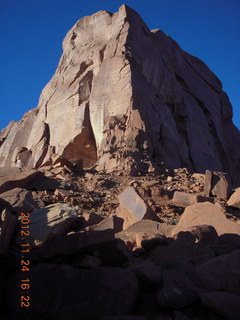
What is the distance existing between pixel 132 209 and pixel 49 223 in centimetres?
257

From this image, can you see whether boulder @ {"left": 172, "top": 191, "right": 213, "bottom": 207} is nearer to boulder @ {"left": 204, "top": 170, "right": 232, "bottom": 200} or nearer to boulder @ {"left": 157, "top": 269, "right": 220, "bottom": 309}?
boulder @ {"left": 204, "top": 170, "right": 232, "bottom": 200}

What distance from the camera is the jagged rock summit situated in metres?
12.6

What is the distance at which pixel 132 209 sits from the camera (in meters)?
6.12

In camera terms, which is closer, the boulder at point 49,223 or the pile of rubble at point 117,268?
Answer: the pile of rubble at point 117,268

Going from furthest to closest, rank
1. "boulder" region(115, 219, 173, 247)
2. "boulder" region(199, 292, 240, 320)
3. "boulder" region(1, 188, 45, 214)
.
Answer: "boulder" region(1, 188, 45, 214)
"boulder" region(115, 219, 173, 247)
"boulder" region(199, 292, 240, 320)

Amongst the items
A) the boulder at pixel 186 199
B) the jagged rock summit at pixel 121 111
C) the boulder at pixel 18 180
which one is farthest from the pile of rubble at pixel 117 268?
the jagged rock summit at pixel 121 111

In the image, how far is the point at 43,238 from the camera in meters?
Result: 3.52

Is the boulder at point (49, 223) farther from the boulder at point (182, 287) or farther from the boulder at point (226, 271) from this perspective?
the boulder at point (226, 271)

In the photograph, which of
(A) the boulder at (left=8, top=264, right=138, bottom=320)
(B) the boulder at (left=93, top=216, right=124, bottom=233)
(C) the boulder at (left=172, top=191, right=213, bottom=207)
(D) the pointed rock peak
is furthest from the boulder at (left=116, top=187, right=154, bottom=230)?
(D) the pointed rock peak

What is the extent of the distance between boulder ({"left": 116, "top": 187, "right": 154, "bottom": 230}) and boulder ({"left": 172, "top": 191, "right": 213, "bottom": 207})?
176 cm

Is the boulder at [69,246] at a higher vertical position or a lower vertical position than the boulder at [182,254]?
higher

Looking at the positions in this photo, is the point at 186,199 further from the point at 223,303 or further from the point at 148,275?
the point at 223,303

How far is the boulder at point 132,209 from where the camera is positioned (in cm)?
594

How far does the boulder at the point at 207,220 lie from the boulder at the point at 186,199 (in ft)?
6.57
